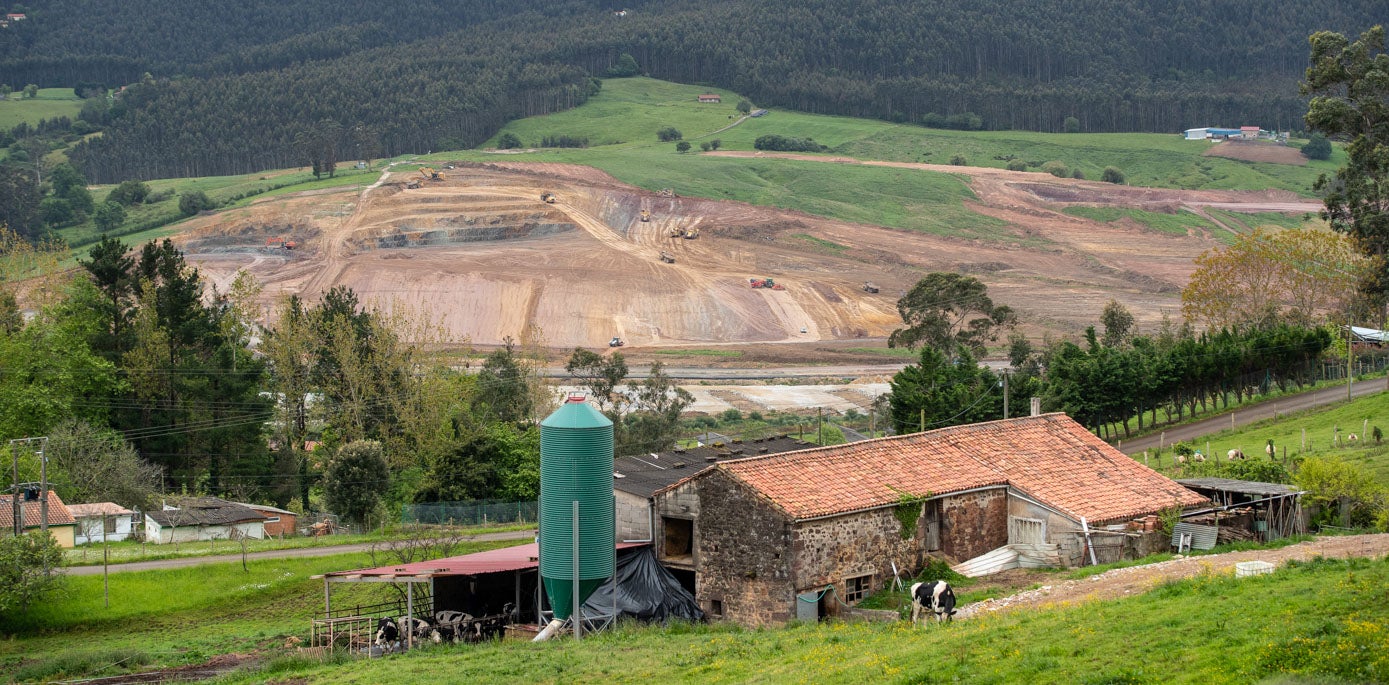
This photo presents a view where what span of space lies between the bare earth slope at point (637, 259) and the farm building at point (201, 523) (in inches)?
2340

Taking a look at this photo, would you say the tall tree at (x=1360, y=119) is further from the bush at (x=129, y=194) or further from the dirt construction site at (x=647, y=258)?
the bush at (x=129, y=194)

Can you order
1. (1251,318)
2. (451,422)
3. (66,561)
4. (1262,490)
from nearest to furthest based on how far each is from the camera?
(1262,490) → (66,561) → (451,422) → (1251,318)

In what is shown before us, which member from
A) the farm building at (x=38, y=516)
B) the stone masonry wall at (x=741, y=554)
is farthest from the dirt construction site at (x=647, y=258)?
the stone masonry wall at (x=741, y=554)

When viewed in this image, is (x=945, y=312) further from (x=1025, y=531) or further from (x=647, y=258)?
(x=1025, y=531)

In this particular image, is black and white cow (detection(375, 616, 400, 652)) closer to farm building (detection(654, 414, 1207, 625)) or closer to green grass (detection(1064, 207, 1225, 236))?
farm building (detection(654, 414, 1207, 625))

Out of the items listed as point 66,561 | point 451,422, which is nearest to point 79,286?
point 451,422

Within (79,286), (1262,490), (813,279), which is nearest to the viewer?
(1262,490)

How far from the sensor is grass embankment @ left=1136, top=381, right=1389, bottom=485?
47.8 meters

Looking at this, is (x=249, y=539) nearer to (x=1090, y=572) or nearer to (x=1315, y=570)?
(x=1090, y=572)

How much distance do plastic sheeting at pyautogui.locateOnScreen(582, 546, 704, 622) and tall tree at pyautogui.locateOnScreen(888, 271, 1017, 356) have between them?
194ft

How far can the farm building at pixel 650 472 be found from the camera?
121 ft

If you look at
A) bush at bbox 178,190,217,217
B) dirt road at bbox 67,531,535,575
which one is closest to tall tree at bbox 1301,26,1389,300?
dirt road at bbox 67,531,535,575

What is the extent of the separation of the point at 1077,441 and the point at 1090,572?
7744 mm

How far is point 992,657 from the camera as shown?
2064cm
